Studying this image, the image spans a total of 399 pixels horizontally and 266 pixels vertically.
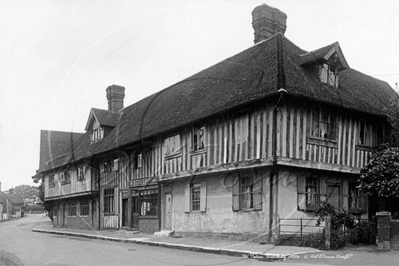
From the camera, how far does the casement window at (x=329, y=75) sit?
18.4 metres

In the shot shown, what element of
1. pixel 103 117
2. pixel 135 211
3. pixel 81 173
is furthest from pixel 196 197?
pixel 81 173

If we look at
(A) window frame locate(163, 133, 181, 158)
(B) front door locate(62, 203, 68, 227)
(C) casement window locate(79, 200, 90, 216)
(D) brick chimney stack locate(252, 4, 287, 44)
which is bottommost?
(B) front door locate(62, 203, 68, 227)

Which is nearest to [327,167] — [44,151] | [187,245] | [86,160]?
[187,245]

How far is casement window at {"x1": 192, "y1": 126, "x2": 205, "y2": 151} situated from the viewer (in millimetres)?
19447

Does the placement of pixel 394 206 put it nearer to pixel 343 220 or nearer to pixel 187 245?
pixel 343 220

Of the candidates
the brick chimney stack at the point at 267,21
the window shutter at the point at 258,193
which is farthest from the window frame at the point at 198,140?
the brick chimney stack at the point at 267,21

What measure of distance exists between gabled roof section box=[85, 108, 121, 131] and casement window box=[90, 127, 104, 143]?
22.1 inches

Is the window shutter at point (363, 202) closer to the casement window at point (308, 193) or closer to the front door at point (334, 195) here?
the front door at point (334, 195)

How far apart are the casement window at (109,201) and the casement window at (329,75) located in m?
15.5

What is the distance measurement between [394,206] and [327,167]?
3.86 m

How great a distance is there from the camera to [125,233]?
82.5 feet

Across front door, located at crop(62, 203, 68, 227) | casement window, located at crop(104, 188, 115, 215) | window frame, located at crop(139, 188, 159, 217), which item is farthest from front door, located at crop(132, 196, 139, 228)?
front door, located at crop(62, 203, 68, 227)

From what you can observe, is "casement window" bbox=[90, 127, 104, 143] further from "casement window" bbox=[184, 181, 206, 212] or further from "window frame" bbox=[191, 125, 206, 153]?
Answer: "window frame" bbox=[191, 125, 206, 153]

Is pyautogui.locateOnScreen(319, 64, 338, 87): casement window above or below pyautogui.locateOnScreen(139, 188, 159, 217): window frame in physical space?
above
